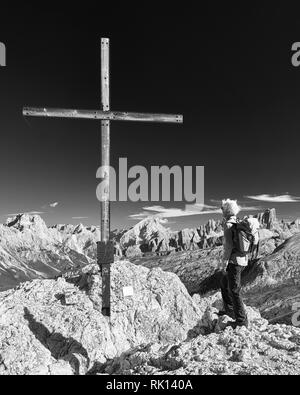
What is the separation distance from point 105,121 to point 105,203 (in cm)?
335

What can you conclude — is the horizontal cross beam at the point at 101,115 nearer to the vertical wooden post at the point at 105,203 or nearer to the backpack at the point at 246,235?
the vertical wooden post at the point at 105,203

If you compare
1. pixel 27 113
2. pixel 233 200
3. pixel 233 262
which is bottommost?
pixel 233 262

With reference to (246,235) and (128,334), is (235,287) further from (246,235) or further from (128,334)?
(128,334)

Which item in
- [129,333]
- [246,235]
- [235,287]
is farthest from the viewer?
[129,333]

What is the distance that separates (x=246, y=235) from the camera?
10.8 meters

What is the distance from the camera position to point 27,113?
13.3 metres

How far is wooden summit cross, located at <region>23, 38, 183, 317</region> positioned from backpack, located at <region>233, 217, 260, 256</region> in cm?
510

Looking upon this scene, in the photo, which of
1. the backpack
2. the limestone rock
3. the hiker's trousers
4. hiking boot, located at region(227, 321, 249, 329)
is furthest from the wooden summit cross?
the backpack

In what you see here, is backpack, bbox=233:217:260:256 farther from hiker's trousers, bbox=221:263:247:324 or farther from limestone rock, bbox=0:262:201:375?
limestone rock, bbox=0:262:201:375

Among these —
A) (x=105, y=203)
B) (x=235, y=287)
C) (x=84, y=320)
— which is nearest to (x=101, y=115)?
(x=105, y=203)

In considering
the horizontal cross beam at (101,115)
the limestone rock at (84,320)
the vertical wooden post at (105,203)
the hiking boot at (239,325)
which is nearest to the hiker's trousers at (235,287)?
the hiking boot at (239,325)
